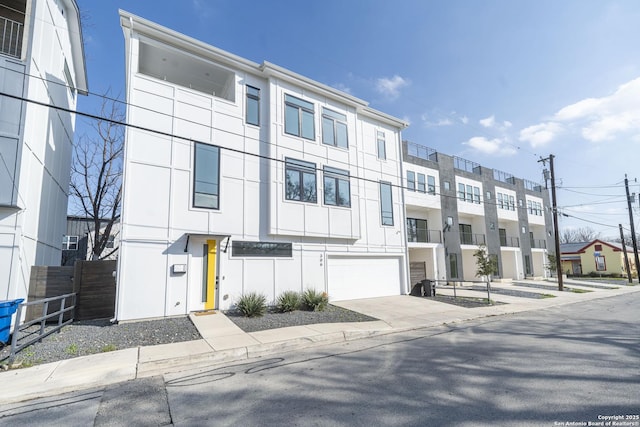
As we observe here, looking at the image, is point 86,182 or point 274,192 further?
point 86,182

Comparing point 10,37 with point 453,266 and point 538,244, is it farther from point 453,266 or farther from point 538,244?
point 538,244

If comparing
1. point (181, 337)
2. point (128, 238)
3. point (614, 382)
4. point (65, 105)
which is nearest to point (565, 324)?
point (614, 382)

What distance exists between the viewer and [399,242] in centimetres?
1770

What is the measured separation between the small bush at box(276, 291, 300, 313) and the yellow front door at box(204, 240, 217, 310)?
2356mm

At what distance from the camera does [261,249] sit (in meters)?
12.7

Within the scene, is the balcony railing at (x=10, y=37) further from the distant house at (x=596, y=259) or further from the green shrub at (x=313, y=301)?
the distant house at (x=596, y=259)

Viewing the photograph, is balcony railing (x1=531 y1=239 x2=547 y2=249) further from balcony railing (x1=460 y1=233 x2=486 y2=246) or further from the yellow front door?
the yellow front door

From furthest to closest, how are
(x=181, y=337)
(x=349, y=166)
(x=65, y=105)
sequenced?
(x=349, y=166), (x=65, y=105), (x=181, y=337)

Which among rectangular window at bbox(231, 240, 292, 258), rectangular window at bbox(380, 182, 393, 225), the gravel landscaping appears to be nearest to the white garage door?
rectangular window at bbox(380, 182, 393, 225)

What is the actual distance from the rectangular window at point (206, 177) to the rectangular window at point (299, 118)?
354 cm

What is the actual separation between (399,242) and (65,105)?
16.9m

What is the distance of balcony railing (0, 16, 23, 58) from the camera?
9859 mm

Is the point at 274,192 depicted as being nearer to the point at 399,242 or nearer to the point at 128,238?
the point at 128,238

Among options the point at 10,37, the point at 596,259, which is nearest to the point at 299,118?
the point at 10,37
